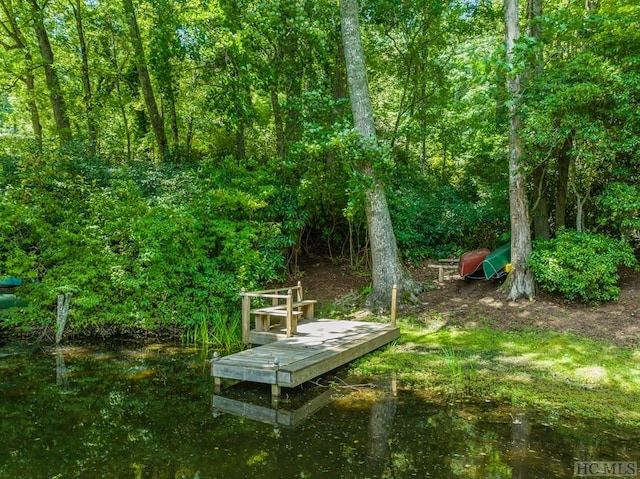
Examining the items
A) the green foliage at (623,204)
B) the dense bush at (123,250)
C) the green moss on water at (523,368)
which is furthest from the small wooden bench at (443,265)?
the dense bush at (123,250)

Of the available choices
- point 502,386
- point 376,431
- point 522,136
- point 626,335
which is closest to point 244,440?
point 376,431

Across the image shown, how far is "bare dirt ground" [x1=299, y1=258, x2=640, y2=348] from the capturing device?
7262 millimetres

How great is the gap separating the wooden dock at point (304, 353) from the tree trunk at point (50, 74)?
32.5ft

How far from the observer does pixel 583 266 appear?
314 inches

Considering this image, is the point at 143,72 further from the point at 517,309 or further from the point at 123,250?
the point at 517,309

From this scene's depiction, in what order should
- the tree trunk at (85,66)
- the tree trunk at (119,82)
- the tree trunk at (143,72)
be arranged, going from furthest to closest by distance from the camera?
the tree trunk at (119,82), the tree trunk at (85,66), the tree trunk at (143,72)

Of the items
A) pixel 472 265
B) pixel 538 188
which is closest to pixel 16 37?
pixel 472 265

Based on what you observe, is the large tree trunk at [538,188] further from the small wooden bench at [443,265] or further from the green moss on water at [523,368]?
the green moss on water at [523,368]

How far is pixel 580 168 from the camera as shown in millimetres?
10086

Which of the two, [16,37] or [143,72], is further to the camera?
[16,37]

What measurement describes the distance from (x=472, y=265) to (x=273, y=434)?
6.79m

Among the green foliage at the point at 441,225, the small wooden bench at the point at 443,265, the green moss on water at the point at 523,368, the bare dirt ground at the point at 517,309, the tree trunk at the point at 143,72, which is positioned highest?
the tree trunk at the point at 143,72

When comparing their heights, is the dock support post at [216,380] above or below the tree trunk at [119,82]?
below

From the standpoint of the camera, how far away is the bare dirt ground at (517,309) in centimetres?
726
